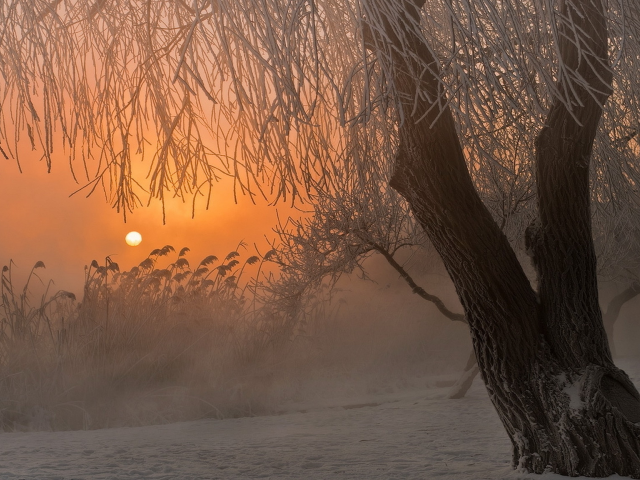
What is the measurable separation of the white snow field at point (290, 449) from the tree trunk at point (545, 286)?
304mm

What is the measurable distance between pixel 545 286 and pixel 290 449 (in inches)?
89.1

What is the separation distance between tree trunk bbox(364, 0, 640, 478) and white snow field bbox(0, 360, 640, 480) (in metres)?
0.30

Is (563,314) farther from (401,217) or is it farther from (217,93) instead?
(401,217)

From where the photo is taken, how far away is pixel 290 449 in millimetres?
4812

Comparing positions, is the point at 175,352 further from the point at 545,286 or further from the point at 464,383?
the point at 545,286

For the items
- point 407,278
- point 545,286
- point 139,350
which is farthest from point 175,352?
point 545,286

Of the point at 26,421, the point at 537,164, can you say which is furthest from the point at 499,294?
the point at 26,421

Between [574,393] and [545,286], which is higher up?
[545,286]

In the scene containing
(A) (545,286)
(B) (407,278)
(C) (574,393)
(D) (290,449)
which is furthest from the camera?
(B) (407,278)

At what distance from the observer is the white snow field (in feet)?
13.0

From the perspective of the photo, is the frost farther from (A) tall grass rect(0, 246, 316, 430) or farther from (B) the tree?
(A) tall grass rect(0, 246, 316, 430)

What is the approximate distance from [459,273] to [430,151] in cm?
67

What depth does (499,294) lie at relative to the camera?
3447 mm

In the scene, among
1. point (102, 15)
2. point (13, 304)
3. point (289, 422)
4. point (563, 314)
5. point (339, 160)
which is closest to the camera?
point (102, 15)
